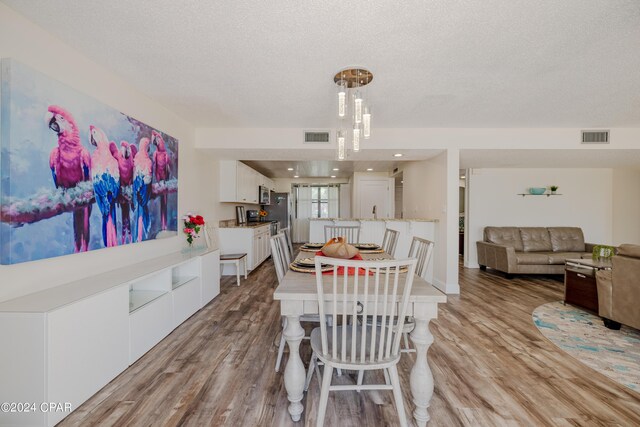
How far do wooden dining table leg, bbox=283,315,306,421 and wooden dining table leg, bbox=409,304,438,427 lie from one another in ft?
2.03

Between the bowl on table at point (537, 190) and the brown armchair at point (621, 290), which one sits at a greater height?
the bowl on table at point (537, 190)

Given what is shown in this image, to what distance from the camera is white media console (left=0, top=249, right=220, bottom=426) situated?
1418 mm

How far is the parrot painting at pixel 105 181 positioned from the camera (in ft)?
6.91

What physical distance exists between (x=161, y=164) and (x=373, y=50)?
241 centimetres

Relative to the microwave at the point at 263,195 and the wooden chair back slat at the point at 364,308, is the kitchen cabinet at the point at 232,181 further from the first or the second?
the wooden chair back slat at the point at 364,308

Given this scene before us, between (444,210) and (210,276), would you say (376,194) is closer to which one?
(444,210)

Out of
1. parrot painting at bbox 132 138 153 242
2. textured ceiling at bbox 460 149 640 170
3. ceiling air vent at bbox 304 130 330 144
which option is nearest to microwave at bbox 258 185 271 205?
ceiling air vent at bbox 304 130 330 144

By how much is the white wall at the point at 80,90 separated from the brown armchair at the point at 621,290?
15.1ft

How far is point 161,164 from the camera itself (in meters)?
2.98

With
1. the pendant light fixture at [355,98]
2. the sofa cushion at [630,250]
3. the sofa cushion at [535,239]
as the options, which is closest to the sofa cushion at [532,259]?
the sofa cushion at [535,239]

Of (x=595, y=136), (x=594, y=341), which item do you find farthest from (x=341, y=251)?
(x=595, y=136)

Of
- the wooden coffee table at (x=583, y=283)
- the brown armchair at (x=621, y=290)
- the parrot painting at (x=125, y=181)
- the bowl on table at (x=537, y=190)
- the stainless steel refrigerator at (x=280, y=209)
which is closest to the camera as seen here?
the parrot painting at (x=125, y=181)

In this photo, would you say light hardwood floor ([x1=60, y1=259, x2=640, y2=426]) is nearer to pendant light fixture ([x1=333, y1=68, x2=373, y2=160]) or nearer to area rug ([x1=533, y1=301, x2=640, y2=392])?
area rug ([x1=533, y1=301, x2=640, y2=392])

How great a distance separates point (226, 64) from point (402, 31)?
137cm
